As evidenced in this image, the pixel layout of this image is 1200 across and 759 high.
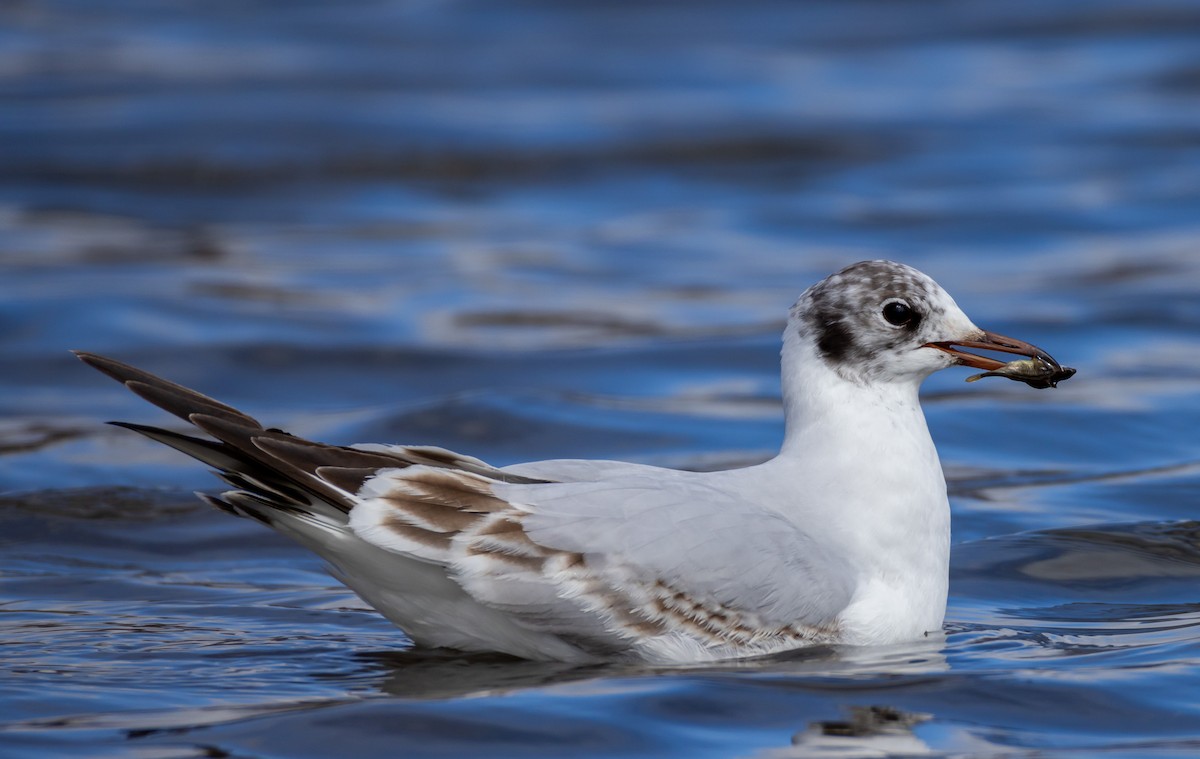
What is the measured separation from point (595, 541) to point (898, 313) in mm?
1363

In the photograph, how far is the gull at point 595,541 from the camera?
18.2 ft

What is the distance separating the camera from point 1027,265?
45.5 ft

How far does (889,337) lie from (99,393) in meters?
5.74

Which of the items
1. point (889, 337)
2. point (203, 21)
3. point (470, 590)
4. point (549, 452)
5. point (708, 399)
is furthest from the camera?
point (203, 21)

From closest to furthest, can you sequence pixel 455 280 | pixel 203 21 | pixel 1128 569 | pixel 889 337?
1. pixel 889 337
2. pixel 1128 569
3. pixel 455 280
4. pixel 203 21

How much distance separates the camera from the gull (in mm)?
5547

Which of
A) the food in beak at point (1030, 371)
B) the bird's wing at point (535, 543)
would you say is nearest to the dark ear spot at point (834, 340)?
the food in beak at point (1030, 371)

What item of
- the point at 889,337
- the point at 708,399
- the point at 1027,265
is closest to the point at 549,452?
the point at 708,399

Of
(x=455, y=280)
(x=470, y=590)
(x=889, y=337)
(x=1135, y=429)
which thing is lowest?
(x=470, y=590)

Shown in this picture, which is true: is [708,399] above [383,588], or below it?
above

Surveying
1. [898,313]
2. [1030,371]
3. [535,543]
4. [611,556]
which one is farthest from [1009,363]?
[535,543]

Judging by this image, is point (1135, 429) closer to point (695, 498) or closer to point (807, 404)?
point (807, 404)

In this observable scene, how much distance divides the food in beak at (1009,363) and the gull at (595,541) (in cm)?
43

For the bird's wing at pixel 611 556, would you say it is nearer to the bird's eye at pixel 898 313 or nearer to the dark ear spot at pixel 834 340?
the dark ear spot at pixel 834 340
